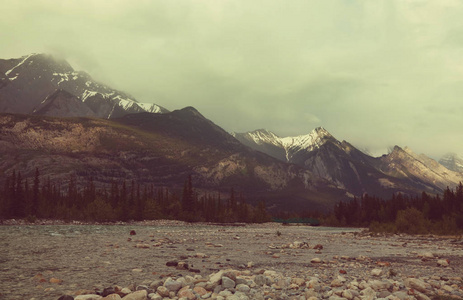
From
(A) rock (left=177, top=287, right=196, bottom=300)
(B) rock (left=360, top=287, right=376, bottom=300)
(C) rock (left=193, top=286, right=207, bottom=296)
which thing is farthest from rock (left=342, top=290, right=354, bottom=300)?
(A) rock (left=177, top=287, right=196, bottom=300)

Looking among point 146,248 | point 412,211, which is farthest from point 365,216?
point 146,248

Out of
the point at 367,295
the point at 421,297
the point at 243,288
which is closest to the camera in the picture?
the point at 367,295

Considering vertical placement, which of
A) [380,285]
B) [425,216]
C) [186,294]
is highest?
[186,294]

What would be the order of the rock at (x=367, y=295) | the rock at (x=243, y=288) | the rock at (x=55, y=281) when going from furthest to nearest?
the rock at (x=55, y=281) → the rock at (x=243, y=288) → the rock at (x=367, y=295)

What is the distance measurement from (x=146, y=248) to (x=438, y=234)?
57.1 meters

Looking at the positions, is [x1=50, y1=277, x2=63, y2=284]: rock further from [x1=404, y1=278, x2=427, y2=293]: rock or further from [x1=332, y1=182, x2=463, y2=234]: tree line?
[x1=332, y1=182, x2=463, y2=234]: tree line

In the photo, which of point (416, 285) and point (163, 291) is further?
point (416, 285)

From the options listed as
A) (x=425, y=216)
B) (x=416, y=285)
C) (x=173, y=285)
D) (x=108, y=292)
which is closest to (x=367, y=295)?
(x=416, y=285)

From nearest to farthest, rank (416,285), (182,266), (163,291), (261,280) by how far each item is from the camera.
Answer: (163,291)
(416,285)
(261,280)
(182,266)

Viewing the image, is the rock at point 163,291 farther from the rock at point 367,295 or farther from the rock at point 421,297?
the rock at point 421,297

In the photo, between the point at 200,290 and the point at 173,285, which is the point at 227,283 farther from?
the point at 173,285

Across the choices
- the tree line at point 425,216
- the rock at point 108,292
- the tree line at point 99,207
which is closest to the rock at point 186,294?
the rock at point 108,292

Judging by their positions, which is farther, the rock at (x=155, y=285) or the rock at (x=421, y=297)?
the rock at (x=155, y=285)

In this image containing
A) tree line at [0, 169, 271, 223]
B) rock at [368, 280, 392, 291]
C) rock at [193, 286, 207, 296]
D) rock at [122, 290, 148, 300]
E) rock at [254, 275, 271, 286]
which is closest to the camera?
rock at [122, 290, 148, 300]
